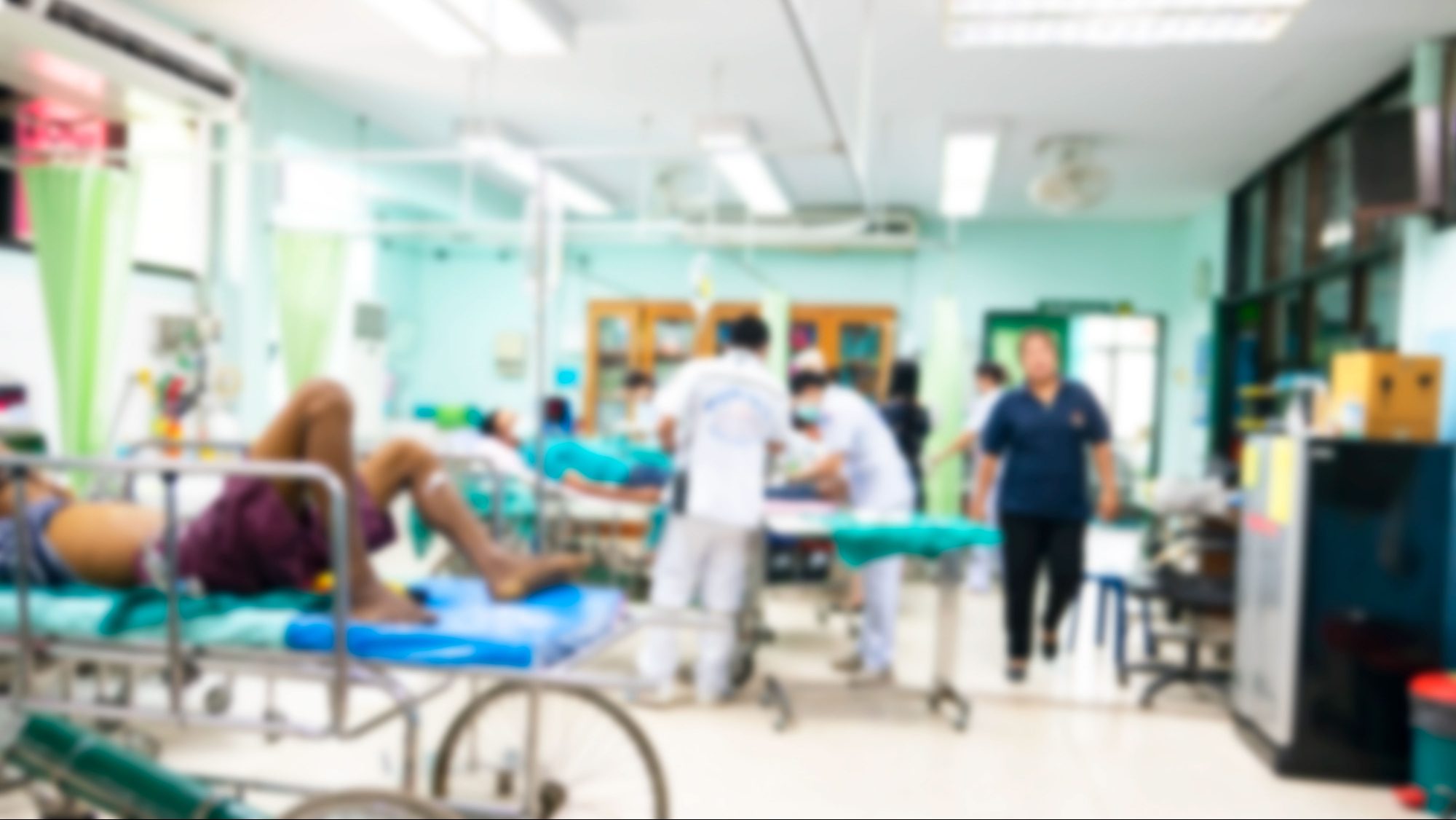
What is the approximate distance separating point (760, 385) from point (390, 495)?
142 centimetres

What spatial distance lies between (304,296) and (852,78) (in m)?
2.84

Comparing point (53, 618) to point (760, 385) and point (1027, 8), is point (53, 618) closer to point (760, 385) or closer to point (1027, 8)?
point (760, 385)

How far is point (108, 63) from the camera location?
3.47 metres

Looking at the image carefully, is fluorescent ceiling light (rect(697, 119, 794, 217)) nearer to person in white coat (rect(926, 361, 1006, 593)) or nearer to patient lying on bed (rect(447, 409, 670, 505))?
patient lying on bed (rect(447, 409, 670, 505))

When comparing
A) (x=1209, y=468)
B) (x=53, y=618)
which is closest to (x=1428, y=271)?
(x=1209, y=468)

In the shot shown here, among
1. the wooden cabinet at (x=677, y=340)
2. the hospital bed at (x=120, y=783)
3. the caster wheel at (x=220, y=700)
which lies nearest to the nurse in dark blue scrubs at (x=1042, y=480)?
the caster wheel at (x=220, y=700)

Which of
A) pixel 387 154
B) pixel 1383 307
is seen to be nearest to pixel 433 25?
pixel 387 154

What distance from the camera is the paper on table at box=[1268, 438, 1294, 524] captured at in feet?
11.7

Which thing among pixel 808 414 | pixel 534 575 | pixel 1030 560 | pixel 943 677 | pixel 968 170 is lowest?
pixel 943 677

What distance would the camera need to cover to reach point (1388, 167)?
3.94m

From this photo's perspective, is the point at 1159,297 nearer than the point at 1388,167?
No

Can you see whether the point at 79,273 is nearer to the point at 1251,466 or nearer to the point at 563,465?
the point at 563,465

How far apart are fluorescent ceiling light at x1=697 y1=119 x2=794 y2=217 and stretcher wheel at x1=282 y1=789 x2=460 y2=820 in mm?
2459

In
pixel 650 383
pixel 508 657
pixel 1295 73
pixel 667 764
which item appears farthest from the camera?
pixel 650 383
